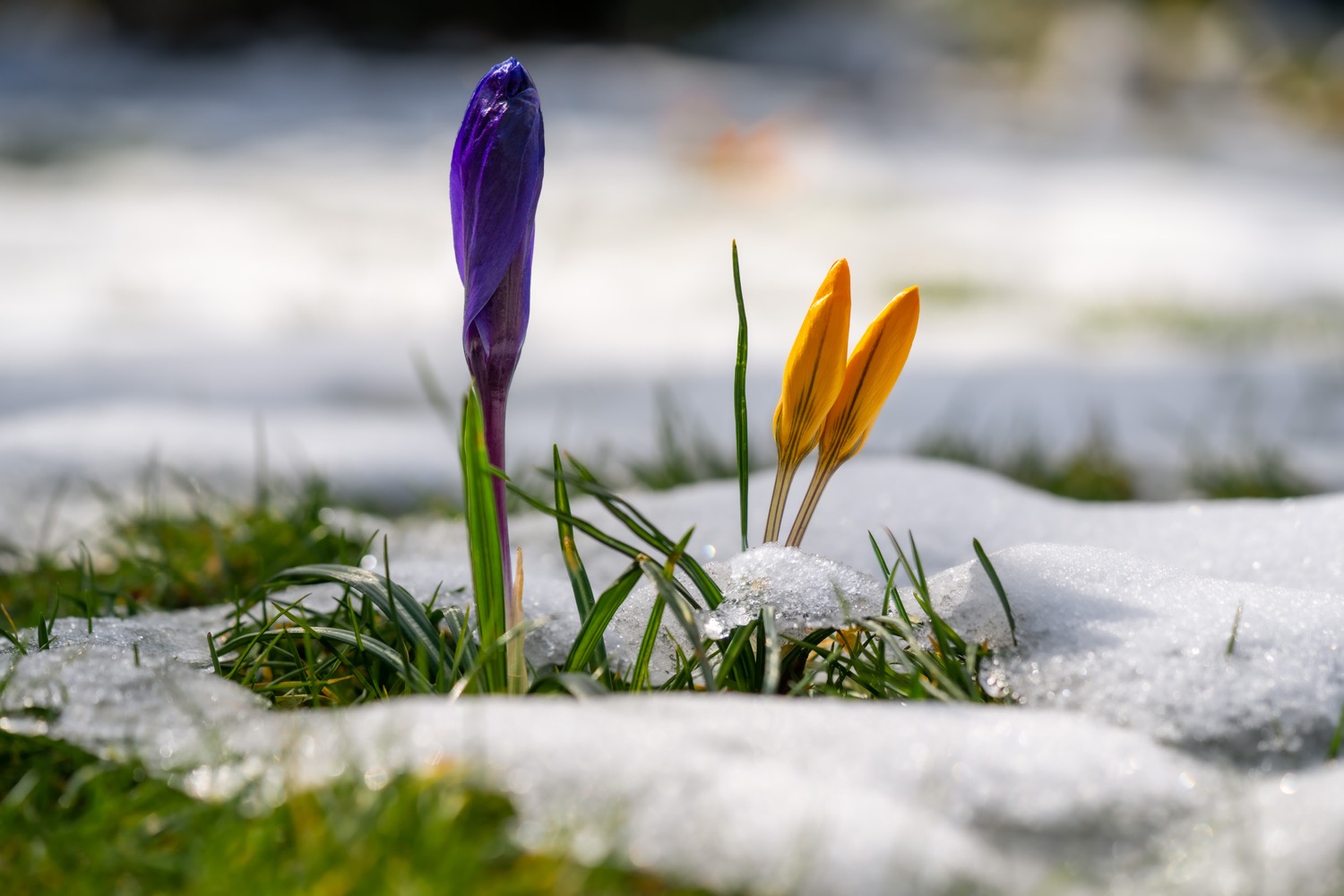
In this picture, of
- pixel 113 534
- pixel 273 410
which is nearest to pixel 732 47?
pixel 273 410

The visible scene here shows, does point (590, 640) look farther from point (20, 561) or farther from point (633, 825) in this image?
point (20, 561)

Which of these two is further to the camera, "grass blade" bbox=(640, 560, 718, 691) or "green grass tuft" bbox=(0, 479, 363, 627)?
"green grass tuft" bbox=(0, 479, 363, 627)

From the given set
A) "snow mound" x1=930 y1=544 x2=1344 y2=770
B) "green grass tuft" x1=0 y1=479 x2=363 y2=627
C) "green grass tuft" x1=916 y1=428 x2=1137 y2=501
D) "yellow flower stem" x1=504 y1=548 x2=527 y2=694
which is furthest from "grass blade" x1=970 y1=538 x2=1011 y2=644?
"green grass tuft" x1=916 y1=428 x2=1137 y2=501

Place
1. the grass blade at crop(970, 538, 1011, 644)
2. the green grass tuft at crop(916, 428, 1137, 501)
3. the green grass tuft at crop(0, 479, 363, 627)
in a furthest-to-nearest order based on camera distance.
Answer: the green grass tuft at crop(916, 428, 1137, 501), the green grass tuft at crop(0, 479, 363, 627), the grass blade at crop(970, 538, 1011, 644)

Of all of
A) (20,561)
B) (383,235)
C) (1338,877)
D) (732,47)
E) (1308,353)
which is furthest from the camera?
(732,47)

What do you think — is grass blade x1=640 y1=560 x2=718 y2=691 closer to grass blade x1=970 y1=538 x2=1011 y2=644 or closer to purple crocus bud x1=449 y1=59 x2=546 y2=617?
purple crocus bud x1=449 y1=59 x2=546 y2=617

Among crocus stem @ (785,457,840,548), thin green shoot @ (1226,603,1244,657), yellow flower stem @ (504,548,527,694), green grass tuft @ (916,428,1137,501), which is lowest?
green grass tuft @ (916,428,1137,501)

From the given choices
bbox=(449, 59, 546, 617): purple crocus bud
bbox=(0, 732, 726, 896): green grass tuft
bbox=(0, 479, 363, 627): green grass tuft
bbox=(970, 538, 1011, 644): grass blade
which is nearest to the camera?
bbox=(0, 732, 726, 896): green grass tuft

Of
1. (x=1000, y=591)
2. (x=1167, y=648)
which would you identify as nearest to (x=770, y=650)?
(x=1000, y=591)
